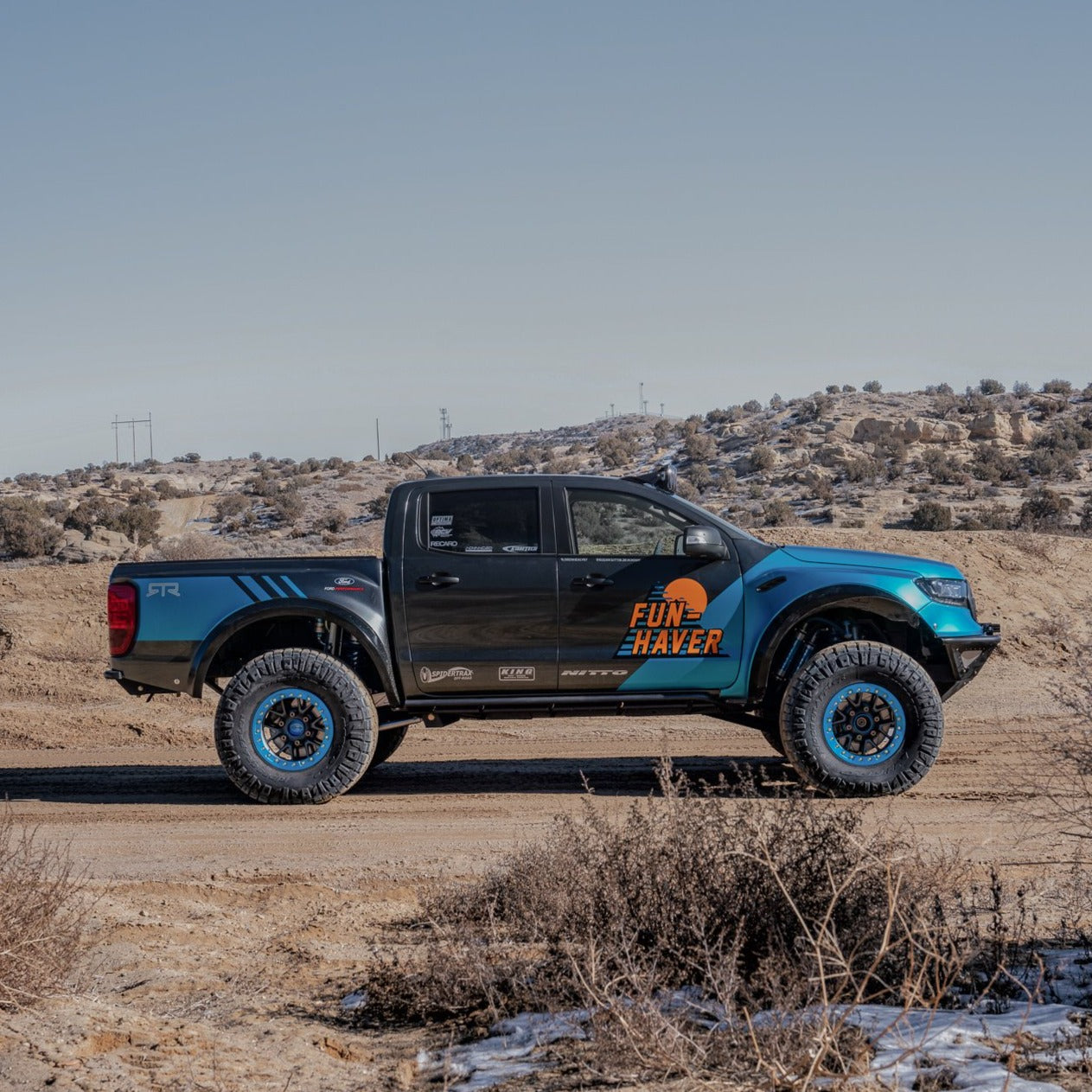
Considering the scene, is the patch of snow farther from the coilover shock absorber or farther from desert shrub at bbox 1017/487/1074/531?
desert shrub at bbox 1017/487/1074/531

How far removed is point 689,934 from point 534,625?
4074 millimetres

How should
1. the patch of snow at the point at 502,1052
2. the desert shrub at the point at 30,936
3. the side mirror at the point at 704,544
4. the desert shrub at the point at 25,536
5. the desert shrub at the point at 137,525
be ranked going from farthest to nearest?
the desert shrub at the point at 137,525 < the desert shrub at the point at 25,536 < the side mirror at the point at 704,544 < the desert shrub at the point at 30,936 < the patch of snow at the point at 502,1052

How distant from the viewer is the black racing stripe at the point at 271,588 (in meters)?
8.50

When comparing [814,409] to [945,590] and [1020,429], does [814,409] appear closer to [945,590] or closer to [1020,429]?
[1020,429]

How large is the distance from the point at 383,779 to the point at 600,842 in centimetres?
450

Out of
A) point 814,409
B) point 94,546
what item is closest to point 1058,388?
point 814,409

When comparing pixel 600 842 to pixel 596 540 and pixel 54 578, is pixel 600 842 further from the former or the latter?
pixel 54 578

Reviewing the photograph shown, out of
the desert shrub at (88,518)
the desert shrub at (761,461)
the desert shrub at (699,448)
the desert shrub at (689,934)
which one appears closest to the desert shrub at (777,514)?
the desert shrub at (761,461)

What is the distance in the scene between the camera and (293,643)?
879 cm

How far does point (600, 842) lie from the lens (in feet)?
17.9

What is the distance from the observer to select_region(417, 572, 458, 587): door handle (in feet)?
28.0

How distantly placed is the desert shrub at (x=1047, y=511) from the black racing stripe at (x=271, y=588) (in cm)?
2179

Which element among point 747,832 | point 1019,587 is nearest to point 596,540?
point 747,832

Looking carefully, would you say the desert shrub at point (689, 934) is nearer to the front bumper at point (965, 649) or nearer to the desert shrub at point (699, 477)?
the front bumper at point (965, 649)
